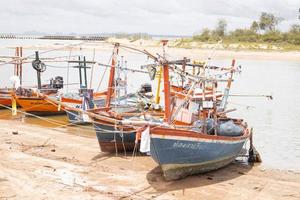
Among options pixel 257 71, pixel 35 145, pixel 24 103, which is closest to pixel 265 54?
pixel 257 71

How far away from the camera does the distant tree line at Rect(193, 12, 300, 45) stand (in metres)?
92.0

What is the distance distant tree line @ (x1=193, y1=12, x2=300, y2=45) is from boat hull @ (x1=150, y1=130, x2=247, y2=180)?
80.9 meters

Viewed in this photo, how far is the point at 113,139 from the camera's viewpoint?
603 inches

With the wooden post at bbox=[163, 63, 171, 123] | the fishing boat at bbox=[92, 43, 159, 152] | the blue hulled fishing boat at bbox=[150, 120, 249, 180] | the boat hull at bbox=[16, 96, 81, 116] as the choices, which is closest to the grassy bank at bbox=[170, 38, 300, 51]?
the boat hull at bbox=[16, 96, 81, 116]

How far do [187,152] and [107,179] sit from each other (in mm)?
2253

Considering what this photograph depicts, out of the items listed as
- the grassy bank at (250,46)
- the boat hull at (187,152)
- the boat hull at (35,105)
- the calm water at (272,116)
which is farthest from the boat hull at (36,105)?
the grassy bank at (250,46)

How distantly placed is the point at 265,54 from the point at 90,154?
68.7 metres

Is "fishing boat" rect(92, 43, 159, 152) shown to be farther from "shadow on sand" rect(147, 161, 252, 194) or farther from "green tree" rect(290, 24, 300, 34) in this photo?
"green tree" rect(290, 24, 300, 34)

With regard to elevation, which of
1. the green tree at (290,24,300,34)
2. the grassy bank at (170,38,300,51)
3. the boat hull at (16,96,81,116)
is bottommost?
→ the boat hull at (16,96,81,116)

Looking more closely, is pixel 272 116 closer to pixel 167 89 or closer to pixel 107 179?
pixel 167 89

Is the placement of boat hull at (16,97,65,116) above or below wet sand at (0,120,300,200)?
above

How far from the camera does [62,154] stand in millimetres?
15016

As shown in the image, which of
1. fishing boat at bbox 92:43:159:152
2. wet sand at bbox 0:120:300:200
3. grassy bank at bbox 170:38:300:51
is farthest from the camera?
grassy bank at bbox 170:38:300:51

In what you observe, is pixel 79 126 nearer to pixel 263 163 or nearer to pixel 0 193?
pixel 263 163
